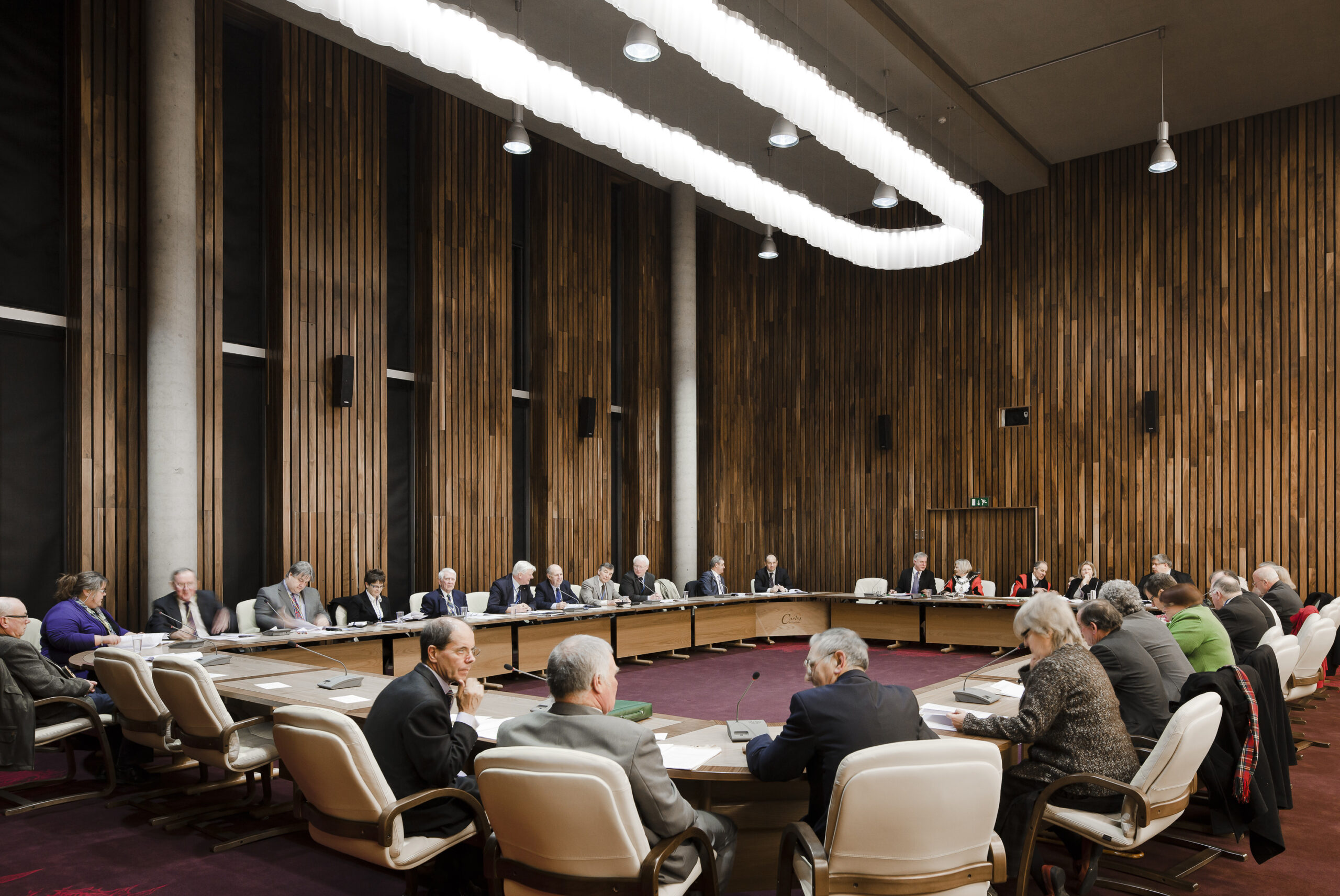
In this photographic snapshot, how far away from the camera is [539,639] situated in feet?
26.5

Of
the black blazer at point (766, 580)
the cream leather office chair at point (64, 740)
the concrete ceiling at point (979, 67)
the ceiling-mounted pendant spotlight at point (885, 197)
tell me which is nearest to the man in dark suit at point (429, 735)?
the cream leather office chair at point (64, 740)

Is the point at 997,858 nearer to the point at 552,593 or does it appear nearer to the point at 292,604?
the point at 292,604

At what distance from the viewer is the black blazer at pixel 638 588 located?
9.70 metres

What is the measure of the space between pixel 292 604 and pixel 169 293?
262 centimetres

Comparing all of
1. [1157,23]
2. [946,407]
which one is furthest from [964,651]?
[1157,23]

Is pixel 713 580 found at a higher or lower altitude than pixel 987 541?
lower

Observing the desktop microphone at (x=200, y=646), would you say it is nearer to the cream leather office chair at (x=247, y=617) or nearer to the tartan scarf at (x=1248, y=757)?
the cream leather office chair at (x=247, y=617)

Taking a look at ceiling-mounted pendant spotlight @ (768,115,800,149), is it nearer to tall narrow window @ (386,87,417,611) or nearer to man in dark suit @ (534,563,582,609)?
man in dark suit @ (534,563,582,609)

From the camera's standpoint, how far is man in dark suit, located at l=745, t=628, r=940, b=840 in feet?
8.57

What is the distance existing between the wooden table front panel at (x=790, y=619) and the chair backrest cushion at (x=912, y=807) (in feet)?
27.8

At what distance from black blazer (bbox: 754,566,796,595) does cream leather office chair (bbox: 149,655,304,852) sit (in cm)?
767

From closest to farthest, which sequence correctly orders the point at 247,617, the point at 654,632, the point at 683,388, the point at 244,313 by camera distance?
the point at 247,617, the point at 244,313, the point at 654,632, the point at 683,388

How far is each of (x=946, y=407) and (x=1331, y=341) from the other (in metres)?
4.13

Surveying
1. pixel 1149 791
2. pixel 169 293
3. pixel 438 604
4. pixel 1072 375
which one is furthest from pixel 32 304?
pixel 1072 375
